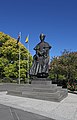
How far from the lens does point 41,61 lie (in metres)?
16.1

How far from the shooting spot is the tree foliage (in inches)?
1389

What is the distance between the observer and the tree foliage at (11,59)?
116ft

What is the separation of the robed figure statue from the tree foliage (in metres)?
18.2

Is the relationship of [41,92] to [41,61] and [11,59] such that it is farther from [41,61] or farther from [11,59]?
[11,59]

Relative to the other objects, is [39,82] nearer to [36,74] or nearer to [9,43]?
[36,74]

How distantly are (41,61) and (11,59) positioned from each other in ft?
70.0

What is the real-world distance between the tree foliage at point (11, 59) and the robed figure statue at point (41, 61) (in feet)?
59.8

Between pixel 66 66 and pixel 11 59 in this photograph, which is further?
pixel 11 59

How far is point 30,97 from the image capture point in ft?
45.5

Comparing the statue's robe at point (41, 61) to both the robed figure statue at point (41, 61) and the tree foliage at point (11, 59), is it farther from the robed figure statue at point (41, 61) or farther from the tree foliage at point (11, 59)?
the tree foliage at point (11, 59)

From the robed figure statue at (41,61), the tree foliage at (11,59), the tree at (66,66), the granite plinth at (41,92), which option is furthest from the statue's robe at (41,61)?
the tree foliage at (11,59)

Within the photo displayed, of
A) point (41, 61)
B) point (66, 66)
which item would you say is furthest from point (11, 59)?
point (41, 61)

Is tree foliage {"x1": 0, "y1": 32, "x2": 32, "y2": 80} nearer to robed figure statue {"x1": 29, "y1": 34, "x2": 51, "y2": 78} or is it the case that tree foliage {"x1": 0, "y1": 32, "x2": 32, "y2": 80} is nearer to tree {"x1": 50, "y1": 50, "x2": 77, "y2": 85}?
tree {"x1": 50, "y1": 50, "x2": 77, "y2": 85}

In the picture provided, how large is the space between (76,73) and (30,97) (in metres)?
19.6
